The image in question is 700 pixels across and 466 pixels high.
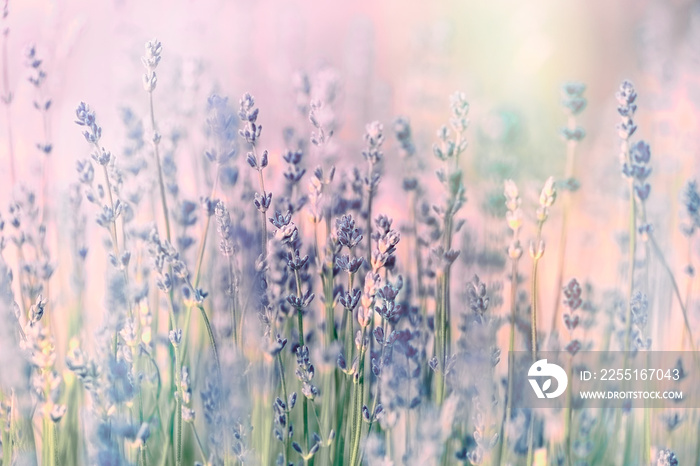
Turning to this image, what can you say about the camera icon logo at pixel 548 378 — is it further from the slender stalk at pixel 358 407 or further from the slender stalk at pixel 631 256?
the slender stalk at pixel 358 407

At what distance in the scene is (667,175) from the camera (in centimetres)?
188

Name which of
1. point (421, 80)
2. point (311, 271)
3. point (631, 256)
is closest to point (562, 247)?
point (631, 256)

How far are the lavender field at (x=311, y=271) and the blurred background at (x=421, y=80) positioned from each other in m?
0.01

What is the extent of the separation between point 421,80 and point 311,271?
45.6 inches

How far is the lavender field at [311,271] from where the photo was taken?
0.94 metres

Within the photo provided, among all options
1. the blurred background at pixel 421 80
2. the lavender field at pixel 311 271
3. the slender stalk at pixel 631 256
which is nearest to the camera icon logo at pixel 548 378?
the lavender field at pixel 311 271

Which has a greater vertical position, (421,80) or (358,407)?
(421,80)

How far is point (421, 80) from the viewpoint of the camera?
2.12 m

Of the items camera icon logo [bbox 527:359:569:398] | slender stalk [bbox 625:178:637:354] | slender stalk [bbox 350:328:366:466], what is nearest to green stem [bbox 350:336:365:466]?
slender stalk [bbox 350:328:366:466]

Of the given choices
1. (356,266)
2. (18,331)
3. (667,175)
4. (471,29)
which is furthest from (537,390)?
(471,29)

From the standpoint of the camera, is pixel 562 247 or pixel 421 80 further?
pixel 421 80

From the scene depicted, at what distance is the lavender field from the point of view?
937 mm

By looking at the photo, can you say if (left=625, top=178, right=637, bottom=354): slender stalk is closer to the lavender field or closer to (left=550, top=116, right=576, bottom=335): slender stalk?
the lavender field

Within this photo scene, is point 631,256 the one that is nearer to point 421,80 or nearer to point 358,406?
point 358,406
